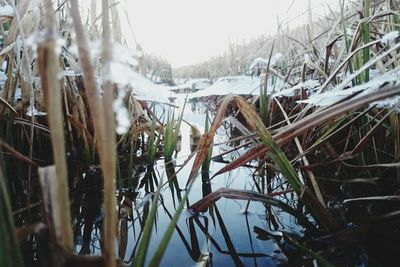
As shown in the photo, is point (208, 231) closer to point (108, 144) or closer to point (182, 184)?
point (182, 184)

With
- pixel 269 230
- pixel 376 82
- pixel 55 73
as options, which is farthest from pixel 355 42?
pixel 55 73

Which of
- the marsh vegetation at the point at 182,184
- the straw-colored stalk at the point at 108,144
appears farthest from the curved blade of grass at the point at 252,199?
the straw-colored stalk at the point at 108,144

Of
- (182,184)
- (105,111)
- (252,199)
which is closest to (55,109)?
(105,111)

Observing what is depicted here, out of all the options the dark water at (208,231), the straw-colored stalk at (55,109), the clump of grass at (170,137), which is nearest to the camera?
the straw-colored stalk at (55,109)

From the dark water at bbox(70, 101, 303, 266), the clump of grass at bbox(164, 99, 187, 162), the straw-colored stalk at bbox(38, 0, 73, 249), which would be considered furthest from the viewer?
the clump of grass at bbox(164, 99, 187, 162)

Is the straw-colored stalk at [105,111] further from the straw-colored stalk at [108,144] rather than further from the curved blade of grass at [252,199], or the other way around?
the curved blade of grass at [252,199]

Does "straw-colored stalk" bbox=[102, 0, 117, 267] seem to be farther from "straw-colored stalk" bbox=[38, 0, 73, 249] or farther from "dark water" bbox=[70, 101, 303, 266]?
"dark water" bbox=[70, 101, 303, 266]

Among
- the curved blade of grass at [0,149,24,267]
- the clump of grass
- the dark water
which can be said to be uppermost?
the curved blade of grass at [0,149,24,267]

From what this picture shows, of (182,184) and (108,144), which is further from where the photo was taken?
(182,184)

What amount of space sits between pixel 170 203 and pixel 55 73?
0.65 metres

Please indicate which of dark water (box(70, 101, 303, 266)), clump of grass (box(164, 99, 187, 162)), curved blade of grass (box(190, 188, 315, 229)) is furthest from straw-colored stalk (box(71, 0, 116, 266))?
clump of grass (box(164, 99, 187, 162))

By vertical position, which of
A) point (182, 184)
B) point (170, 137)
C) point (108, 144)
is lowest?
point (182, 184)

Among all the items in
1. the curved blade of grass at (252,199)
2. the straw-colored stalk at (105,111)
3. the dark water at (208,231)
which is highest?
the straw-colored stalk at (105,111)

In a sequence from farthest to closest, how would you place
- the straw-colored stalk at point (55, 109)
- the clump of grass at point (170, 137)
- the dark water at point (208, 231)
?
the clump of grass at point (170, 137), the dark water at point (208, 231), the straw-colored stalk at point (55, 109)
